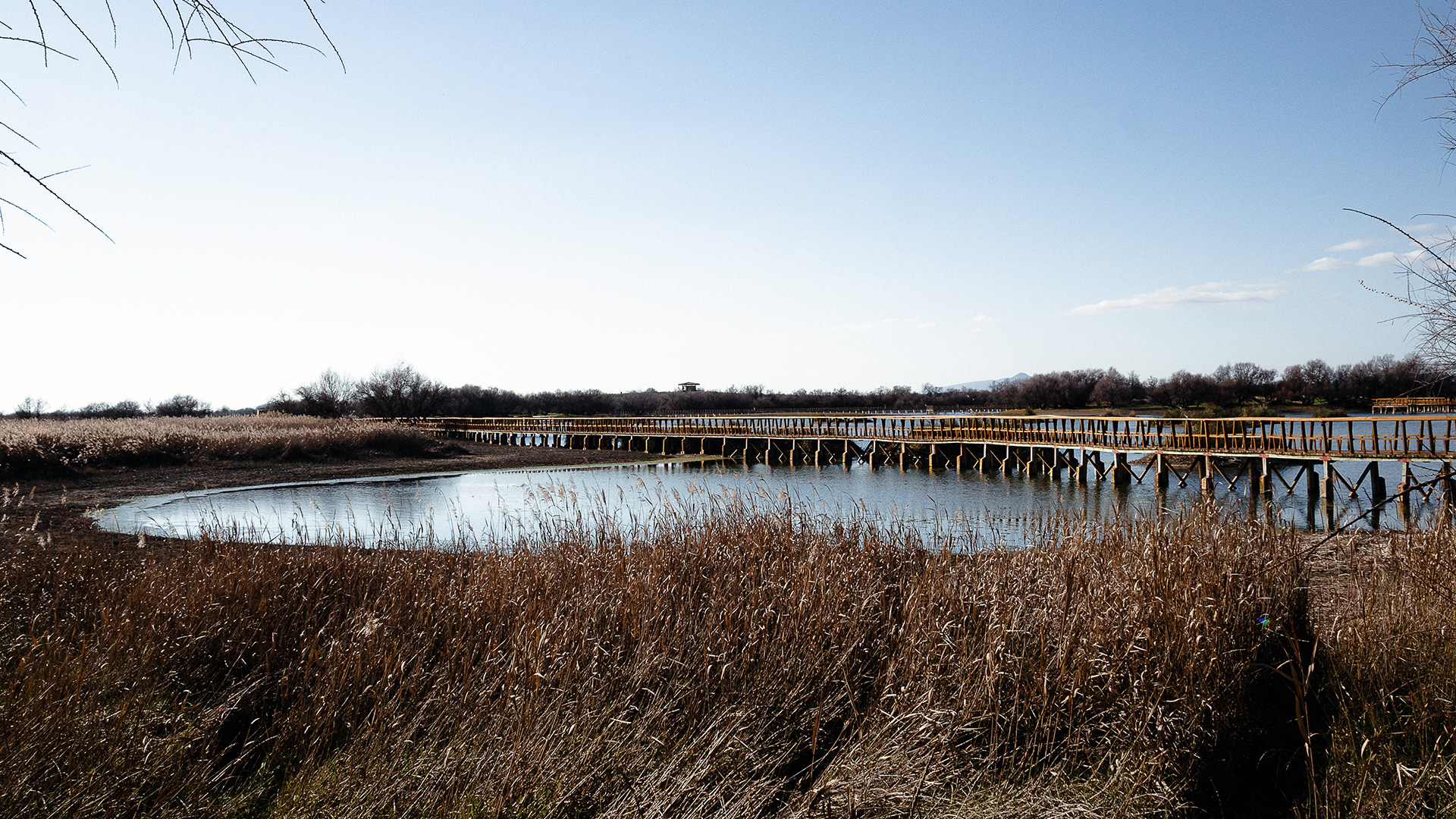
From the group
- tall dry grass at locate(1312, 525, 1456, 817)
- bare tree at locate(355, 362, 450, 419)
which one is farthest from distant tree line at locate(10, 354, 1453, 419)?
tall dry grass at locate(1312, 525, 1456, 817)

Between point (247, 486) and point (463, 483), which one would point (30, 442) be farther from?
point (463, 483)

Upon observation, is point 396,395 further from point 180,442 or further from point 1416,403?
point 1416,403

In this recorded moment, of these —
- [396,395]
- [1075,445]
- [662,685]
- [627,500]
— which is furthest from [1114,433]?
[396,395]

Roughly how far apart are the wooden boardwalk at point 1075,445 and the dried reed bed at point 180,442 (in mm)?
14157

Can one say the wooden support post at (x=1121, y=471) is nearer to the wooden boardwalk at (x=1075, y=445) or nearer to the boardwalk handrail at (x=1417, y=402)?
the wooden boardwalk at (x=1075, y=445)

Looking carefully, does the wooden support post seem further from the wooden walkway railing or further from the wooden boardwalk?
the wooden walkway railing

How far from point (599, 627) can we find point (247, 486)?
2804 cm

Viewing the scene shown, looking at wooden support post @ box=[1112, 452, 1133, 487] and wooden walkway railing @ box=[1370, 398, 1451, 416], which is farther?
wooden support post @ box=[1112, 452, 1133, 487]

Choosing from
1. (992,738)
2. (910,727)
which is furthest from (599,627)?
(992,738)

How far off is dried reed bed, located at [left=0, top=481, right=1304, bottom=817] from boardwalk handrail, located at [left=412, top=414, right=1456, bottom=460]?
877 centimetres

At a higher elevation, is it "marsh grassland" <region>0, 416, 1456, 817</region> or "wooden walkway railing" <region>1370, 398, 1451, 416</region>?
"wooden walkway railing" <region>1370, 398, 1451, 416</region>

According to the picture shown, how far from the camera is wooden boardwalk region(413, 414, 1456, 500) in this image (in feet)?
86.2

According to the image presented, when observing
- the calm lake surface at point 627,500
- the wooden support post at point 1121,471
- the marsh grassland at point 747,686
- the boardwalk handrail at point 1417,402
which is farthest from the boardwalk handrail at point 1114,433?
the marsh grassland at point 747,686

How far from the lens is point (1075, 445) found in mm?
34000
